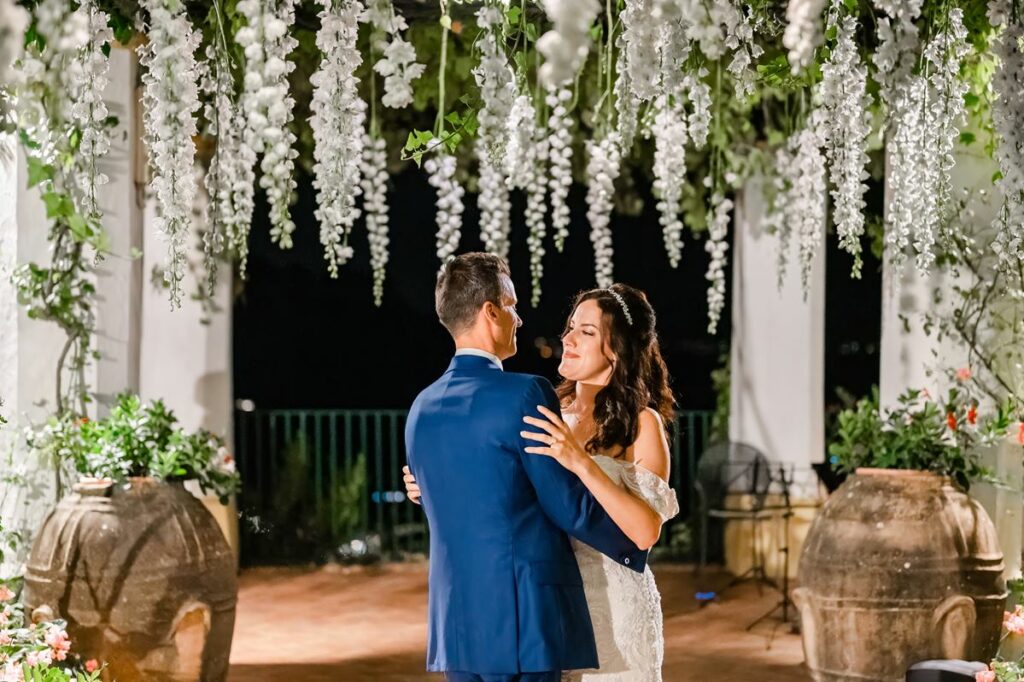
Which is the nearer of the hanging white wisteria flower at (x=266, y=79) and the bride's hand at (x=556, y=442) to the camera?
the bride's hand at (x=556, y=442)

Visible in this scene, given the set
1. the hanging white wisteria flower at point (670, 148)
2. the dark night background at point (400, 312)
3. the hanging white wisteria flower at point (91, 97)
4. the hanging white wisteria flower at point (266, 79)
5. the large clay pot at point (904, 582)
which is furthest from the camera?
the dark night background at point (400, 312)

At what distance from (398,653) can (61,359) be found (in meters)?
2.01

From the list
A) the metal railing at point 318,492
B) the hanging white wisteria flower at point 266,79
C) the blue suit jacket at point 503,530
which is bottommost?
the metal railing at point 318,492

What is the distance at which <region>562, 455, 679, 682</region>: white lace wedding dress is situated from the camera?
2.54 meters

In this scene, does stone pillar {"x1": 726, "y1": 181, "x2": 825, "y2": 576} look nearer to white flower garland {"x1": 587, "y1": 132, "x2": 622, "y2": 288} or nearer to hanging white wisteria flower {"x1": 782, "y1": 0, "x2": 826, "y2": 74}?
white flower garland {"x1": 587, "y1": 132, "x2": 622, "y2": 288}

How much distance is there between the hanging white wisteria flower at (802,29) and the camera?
2348 millimetres

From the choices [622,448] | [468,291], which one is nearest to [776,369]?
[622,448]

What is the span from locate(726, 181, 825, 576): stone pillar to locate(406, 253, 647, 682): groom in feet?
15.3

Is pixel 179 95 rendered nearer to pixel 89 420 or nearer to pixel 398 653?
pixel 89 420

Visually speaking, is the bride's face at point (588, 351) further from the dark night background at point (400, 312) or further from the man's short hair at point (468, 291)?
the dark night background at point (400, 312)

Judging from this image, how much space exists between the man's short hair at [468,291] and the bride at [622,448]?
320 millimetres

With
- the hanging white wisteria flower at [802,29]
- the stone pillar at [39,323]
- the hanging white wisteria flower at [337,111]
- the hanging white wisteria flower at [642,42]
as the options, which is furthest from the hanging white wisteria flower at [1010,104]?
the stone pillar at [39,323]

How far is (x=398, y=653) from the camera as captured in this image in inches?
218

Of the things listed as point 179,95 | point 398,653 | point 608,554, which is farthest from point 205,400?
point 608,554
